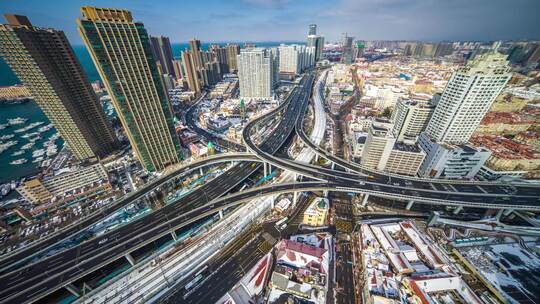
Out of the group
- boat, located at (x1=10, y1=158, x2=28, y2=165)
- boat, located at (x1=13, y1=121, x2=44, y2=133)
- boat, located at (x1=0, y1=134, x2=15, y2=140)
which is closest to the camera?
boat, located at (x1=10, y1=158, x2=28, y2=165)

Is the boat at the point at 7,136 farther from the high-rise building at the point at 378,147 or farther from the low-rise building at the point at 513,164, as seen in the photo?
the low-rise building at the point at 513,164

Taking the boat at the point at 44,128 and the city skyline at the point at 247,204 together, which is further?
the boat at the point at 44,128

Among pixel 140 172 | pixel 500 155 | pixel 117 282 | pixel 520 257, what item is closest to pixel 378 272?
pixel 520 257

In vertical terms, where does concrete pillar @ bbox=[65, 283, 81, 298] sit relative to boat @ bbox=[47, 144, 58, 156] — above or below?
below

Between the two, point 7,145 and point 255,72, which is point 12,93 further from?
point 255,72

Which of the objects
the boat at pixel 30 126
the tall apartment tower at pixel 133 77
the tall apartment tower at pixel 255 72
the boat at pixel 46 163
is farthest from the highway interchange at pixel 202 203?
the boat at pixel 30 126

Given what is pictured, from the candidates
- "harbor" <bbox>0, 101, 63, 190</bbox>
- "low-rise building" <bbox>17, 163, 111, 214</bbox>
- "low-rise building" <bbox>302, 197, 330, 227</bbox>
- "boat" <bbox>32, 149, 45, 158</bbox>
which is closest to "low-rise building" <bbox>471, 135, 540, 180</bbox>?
"low-rise building" <bbox>302, 197, 330, 227</bbox>

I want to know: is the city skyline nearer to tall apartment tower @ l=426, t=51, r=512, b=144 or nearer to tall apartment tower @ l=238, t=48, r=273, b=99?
tall apartment tower @ l=426, t=51, r=512, b=144

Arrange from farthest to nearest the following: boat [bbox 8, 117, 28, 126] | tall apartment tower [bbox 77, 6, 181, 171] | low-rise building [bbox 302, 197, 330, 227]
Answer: boat [bbox 8, 117, 28, 126], low-rise building [bbox 302, 197, 330, 227], tall apartment tower [bbox 77, 6, 181, 171]
